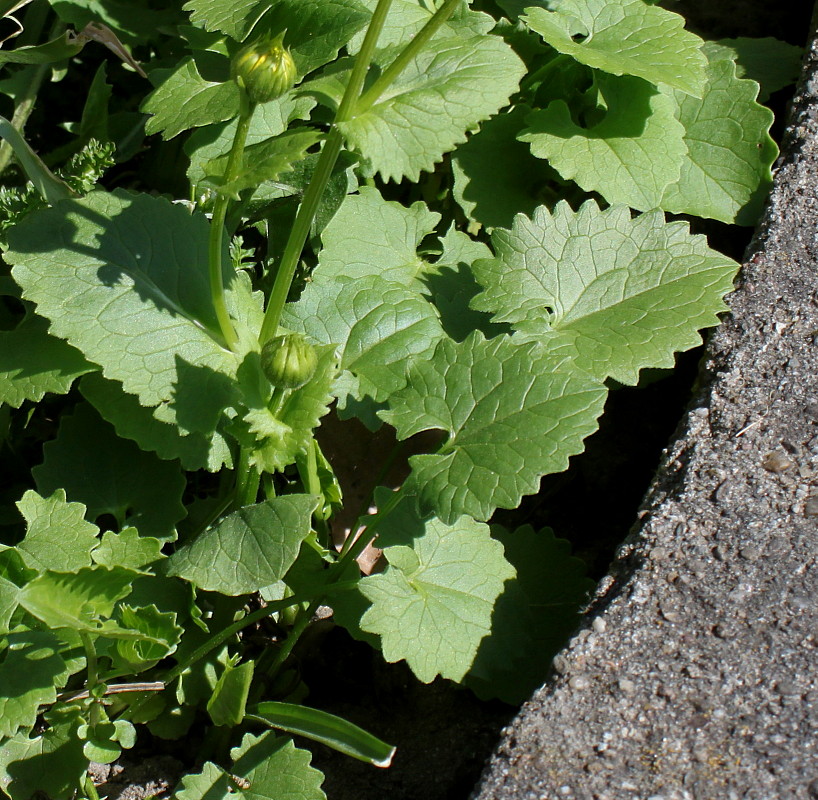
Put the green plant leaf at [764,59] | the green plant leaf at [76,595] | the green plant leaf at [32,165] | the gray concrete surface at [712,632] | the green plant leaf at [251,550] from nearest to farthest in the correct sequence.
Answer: the gray concrete surface at [712,632] → the green plant leaf at [76,595] → the green plant leaf at [251,550] → the green plant leaf at [32,165] → the green plant leaf at [764,59]

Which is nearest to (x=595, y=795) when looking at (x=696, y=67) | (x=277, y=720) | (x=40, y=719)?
(x=277, y=720)

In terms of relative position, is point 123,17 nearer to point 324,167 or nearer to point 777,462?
point 324,167

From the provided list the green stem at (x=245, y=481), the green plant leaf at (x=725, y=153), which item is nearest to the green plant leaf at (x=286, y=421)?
the green stem at (x=245, y=481)

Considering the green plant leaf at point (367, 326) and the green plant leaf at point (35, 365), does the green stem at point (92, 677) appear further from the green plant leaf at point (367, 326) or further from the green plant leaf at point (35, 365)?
the green plant leaf at point (367, 326)

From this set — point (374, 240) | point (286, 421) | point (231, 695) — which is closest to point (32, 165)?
point (374, 240)

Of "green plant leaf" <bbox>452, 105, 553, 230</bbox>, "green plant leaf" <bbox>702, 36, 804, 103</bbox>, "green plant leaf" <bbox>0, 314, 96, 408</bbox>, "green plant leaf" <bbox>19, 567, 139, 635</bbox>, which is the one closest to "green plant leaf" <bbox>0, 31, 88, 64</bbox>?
"green plant leaf" <bbox>0, 314, 96, 408</bbox>

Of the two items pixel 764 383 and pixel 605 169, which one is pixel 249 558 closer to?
pixel 764 383
